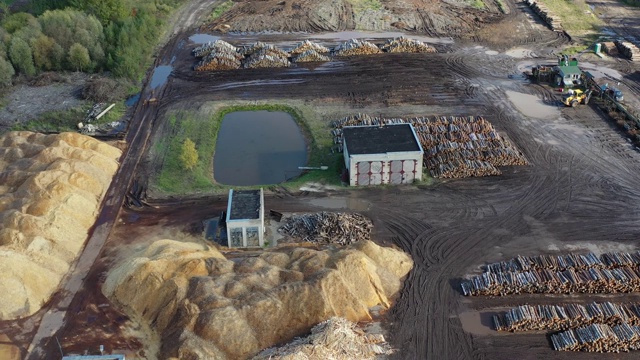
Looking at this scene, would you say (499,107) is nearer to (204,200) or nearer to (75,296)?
(204,200)

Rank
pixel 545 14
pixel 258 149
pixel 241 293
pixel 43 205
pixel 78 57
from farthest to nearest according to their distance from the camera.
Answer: pixel 545 14 < pixel 78 57 < pixel 258 149 < pixel 43 205 < pixel 241 293

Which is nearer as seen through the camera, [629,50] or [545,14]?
[629,50]

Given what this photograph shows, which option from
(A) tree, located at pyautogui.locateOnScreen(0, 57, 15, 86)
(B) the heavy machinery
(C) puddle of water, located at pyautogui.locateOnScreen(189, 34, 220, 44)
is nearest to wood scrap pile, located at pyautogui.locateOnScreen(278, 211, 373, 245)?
(B) the heavy machinery

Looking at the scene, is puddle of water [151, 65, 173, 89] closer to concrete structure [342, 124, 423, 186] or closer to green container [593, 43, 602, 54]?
concrete structure [342, 124, 423, 186]

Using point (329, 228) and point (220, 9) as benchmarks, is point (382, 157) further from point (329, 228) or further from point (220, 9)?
point (220, 9)

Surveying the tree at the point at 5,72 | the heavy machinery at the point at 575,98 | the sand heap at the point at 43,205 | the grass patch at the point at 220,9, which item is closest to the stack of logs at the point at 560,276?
the heavy machinery at the point at 575,98

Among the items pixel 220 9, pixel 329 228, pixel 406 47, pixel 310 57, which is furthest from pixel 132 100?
pixel 406 47

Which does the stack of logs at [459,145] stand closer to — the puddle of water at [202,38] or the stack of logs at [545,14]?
the puddle of water at [202,38]
